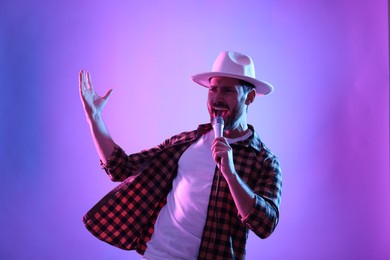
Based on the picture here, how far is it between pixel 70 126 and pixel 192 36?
0.89m

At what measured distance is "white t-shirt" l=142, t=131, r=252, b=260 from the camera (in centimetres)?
206

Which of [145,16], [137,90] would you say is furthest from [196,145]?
[145,16]

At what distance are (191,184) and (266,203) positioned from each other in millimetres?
339

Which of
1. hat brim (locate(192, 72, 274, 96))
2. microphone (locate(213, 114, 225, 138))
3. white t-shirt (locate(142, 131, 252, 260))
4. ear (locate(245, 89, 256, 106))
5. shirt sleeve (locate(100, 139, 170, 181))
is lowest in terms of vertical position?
white t-shirt (locate(142, 131, 252, 260))

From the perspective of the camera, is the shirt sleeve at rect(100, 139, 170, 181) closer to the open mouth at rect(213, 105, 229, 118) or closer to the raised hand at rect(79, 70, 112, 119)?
the raised hand at rect(79, 70, 112, 119)

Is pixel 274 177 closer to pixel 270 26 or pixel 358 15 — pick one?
pixel 270 26

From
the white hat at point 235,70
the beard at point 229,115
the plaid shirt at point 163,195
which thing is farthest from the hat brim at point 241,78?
the plaid shirt at point 163,195

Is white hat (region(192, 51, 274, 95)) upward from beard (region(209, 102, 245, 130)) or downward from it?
upward

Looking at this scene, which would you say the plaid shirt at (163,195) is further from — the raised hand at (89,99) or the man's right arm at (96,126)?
the raised hand at (89,99)

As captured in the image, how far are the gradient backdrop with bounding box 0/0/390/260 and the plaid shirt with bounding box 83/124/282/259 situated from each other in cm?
92

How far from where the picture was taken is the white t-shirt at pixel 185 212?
81.2 inches

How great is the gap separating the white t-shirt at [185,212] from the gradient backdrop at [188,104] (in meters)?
1.04

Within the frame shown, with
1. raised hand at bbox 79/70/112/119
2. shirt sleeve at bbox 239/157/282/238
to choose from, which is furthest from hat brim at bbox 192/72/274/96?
raised hand at bbox 79/70/112/119

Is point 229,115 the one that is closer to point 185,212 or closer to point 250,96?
point 250,96
